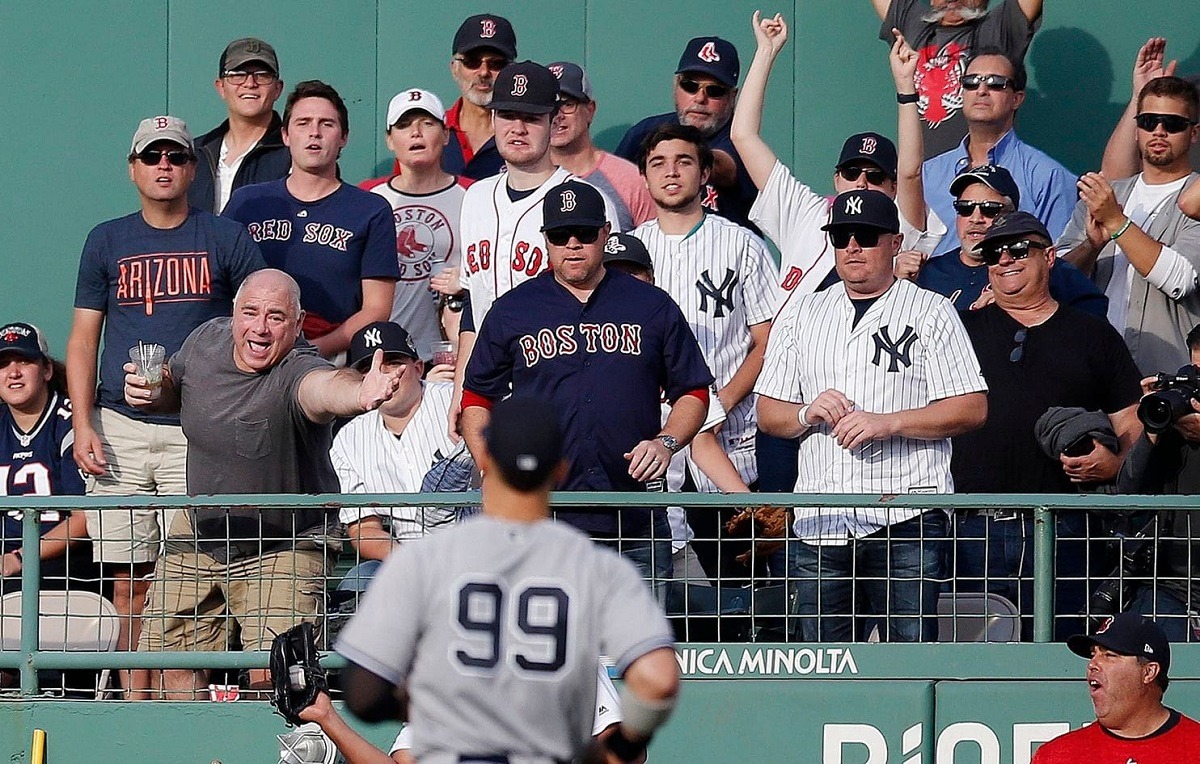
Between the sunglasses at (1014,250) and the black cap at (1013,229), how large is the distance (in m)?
0.02

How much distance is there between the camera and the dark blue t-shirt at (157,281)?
7.89 metres

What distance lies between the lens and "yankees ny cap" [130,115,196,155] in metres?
8.06

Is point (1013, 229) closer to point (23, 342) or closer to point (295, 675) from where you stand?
point (295, 675)

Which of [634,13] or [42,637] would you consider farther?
[634,13]

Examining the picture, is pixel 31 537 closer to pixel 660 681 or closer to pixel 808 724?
pixel 808 724

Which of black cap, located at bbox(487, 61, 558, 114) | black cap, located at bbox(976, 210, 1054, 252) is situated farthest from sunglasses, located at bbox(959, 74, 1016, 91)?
black cap, located at bbox(487, 61, 558, 114)

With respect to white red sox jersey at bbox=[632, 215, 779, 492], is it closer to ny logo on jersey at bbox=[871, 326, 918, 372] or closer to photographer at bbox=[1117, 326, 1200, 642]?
ny logo on jersey at bbox=[871, 326, 918, 372]

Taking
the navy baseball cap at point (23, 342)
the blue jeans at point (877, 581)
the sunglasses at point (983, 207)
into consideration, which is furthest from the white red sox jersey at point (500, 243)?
the navy baseball cap at point (23, 342)

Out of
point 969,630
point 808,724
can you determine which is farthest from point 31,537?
point 969,630

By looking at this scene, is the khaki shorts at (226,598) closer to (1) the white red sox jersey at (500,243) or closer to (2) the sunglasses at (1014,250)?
(1) the white red sox jersey at (500,243)

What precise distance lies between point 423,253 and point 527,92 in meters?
1.26

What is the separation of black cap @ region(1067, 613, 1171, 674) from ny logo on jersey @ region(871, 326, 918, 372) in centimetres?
124

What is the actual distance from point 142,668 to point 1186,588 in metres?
3.81

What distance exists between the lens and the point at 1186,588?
699 cm
